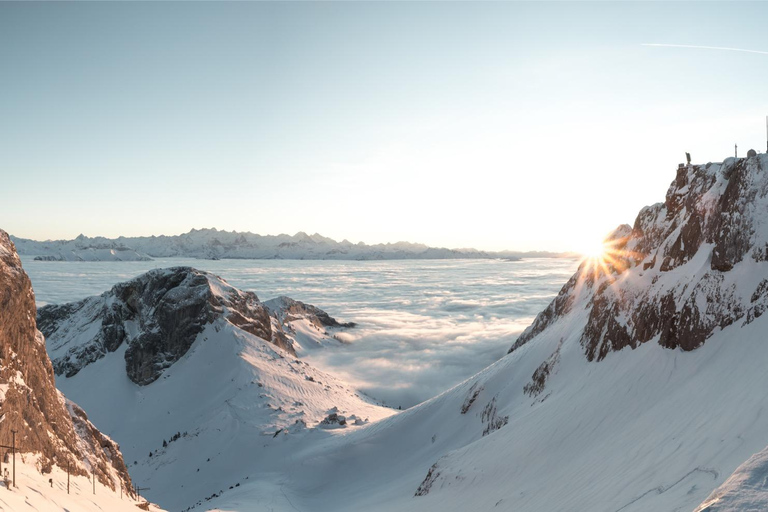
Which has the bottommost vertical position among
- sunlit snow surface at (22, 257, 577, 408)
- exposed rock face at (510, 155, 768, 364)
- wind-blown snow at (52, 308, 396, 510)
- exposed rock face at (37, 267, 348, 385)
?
sunlit snow surface at (22, 257, 577, 408)

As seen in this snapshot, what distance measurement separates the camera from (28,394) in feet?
40.8

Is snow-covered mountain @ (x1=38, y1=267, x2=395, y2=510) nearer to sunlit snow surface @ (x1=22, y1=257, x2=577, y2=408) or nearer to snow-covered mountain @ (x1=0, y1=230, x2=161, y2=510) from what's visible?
sunlit snow surface @ (x1=22, y1=257, x2=577, y2=408)

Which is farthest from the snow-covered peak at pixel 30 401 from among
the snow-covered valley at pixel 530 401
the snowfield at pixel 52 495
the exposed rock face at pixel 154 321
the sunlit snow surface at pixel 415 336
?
the sunlit snow surface at pixel 415 336

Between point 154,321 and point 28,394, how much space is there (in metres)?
39.5

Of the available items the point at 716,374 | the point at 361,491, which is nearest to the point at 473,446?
the point at 361,491

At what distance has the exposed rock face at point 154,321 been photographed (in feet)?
156

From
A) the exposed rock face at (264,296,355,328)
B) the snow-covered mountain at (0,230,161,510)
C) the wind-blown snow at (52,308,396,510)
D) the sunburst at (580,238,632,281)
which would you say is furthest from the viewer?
the exposed rock face at (264,296,355,328)

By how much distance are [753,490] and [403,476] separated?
2310 cm

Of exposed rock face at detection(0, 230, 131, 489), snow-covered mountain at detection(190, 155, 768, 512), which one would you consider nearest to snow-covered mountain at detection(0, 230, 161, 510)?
exposed rock face at detection(0, 230, 131, 489)

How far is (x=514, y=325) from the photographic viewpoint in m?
103

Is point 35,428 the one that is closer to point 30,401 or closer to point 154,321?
point 30,401

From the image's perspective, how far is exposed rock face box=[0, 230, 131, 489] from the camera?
1141 centimetres

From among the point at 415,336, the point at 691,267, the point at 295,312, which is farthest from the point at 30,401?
the point at 415,336

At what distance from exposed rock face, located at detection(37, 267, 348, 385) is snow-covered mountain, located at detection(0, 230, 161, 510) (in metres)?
34.0
